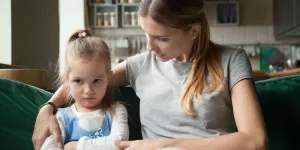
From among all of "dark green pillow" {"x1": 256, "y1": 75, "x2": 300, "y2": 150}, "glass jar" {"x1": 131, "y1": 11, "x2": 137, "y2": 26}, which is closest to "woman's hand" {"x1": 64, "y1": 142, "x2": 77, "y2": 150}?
"dark green pillow" {"x1": 256, "y1": 75, "x2": 300, "y2": 150}

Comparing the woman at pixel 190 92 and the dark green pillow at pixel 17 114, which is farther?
the dark green pillow at pixel 17 114

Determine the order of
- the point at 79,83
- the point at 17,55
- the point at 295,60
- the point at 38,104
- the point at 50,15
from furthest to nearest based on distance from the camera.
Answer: the point at 295,60
the point at 50,15
the point at 17,55
the point at 38,104
the point at 79,83

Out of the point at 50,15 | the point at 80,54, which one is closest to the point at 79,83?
the point at 80,54

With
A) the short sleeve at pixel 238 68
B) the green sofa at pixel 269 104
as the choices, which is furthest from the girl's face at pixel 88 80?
the short sleeve at pixel 238 68

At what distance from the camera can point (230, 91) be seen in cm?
112

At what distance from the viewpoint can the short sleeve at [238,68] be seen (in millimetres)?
1070

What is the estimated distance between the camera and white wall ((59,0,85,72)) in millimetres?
3549

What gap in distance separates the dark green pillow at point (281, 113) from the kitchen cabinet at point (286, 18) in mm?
2432

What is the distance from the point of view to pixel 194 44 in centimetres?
118

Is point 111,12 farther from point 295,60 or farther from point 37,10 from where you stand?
point 295,60

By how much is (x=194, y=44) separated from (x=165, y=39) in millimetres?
132

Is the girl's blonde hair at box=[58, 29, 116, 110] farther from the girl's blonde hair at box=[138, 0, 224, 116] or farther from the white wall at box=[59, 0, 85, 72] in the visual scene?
the white wall at box=[59, 0, 85, 72]

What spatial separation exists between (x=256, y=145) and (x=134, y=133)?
493mm

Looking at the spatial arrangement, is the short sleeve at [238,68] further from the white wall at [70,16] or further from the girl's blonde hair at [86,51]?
the white wall at [70,16]
